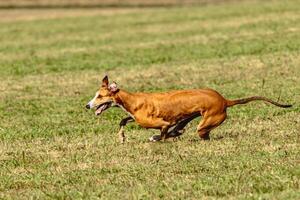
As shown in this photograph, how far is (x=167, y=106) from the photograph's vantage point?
46.5ft

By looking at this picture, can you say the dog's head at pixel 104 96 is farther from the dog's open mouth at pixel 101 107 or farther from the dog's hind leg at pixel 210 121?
the dog's hind leg at pixel 210 121

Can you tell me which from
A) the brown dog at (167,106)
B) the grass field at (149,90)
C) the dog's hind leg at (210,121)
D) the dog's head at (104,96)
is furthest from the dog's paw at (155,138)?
the dog's head at (104,96)

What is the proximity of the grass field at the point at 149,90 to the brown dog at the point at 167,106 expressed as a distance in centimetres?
41

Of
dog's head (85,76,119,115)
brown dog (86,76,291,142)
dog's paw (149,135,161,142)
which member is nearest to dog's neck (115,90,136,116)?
brown dog (86,76,291,142)

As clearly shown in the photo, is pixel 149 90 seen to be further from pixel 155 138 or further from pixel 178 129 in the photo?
pixel 155 138

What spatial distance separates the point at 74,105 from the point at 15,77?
7172 mm

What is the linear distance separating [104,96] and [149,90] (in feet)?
26.8

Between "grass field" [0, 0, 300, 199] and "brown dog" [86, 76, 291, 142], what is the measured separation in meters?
0.41

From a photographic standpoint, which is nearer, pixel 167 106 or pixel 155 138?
pixel 167 106

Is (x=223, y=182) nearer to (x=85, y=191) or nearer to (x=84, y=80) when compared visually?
(x=85, y=191)

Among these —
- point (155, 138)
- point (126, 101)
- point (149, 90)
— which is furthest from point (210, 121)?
point (149, 90)

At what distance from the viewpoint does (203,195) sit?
10664mm

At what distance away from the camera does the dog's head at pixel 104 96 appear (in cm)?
1428

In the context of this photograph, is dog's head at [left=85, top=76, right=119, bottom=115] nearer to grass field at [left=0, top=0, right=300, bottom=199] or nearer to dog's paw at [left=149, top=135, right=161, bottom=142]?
grass field at [left=0, top=0, right=300, bottom=199]
